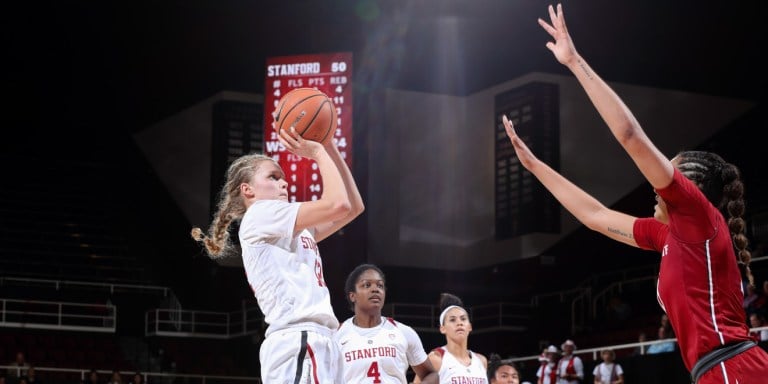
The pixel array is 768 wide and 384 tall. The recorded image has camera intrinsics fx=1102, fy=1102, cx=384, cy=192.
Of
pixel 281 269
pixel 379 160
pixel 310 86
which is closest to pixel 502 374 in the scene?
pixel 281 269

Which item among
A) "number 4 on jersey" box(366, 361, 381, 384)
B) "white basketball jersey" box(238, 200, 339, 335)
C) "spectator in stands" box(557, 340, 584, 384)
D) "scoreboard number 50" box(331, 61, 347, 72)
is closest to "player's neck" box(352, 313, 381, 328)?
"number 4 on jersey" box(366, 361, 381, 384)

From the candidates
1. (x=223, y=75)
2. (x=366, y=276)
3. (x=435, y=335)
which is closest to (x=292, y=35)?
(x=223, y=75)

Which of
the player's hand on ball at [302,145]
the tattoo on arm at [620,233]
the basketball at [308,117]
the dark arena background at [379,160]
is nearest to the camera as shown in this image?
the tattoo on arm at [620,233]

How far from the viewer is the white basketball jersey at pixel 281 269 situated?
4.25 m

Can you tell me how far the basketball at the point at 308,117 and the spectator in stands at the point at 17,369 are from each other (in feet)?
40.8

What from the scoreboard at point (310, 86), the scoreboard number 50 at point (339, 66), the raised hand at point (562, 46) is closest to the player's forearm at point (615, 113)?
the raised hand at point (562, 46)

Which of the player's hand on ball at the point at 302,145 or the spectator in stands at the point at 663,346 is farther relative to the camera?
the spectator in stands at the point at 663,346

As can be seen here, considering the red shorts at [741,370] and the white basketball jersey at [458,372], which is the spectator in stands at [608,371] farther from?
the red shorts at [741,370]

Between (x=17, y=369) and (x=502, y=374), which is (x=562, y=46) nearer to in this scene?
(x=502, y=374)

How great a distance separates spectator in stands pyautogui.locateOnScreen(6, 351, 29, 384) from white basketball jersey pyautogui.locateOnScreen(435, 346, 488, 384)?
9.70 metres

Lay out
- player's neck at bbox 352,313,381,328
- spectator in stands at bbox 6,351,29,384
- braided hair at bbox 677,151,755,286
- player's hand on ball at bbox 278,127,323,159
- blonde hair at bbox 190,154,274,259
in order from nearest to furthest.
A: 1. braided hair at bbox 677,151,755,286
2. player's hand on ball at bbox 278,127,323,159
3. blonde hair at bbox 190,154,274,259
4. player's neck at bbox 352,313,381,328
5. spectator in stands at bbox 6,351,29,384

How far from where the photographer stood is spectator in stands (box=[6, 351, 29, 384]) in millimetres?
15904

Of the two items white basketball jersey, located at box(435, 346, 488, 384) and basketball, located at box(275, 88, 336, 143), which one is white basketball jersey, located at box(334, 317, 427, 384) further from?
basketball, located at box(275, 88, 336, 143)

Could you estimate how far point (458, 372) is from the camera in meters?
8.10
